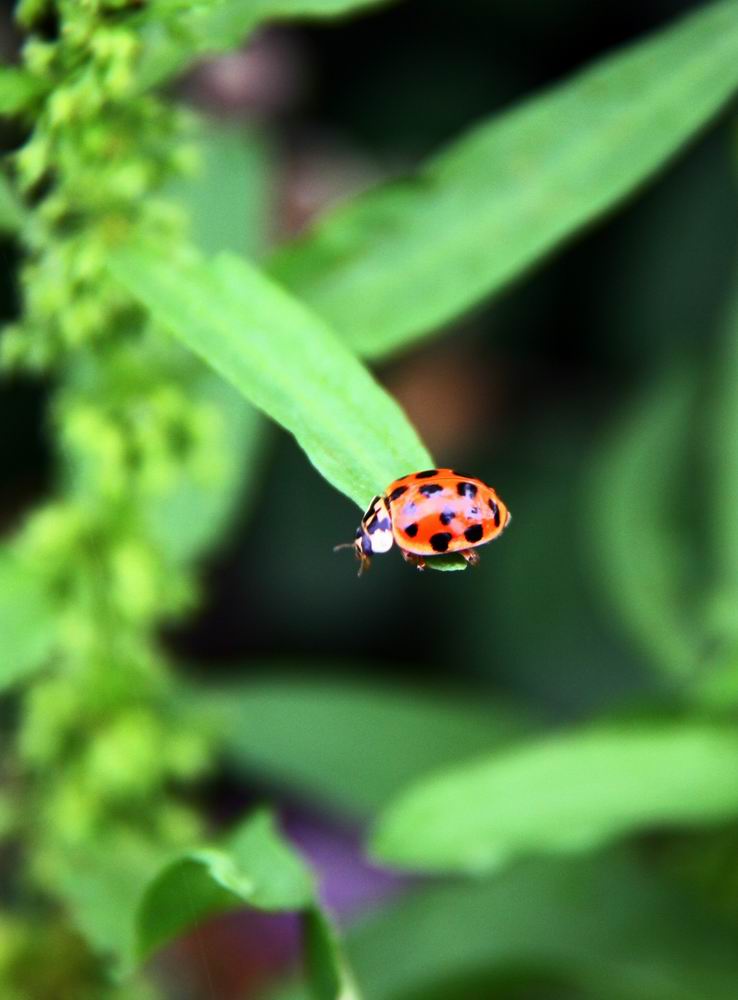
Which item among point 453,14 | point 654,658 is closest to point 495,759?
point 654,658

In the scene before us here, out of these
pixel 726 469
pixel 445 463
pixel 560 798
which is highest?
pixel 445 463

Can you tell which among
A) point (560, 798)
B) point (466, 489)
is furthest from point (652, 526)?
point (466, 489)

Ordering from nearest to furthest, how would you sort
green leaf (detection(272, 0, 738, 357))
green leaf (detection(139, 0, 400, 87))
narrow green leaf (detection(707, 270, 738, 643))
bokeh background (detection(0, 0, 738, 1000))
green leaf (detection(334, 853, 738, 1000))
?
green leaf (detection(139, 0, 400, 87))
green leaf (detection(272, 0, 738, 357))
green leaf (detection(334, 853, 738, 1000))
narrow green leaf (detection(707, 270, 738, 643))
bokeh background (detection(0, 0, 738, 1000))

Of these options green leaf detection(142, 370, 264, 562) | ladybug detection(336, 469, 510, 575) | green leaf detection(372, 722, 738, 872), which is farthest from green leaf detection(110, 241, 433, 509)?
green leaf detection(142, 370, 264, 562)

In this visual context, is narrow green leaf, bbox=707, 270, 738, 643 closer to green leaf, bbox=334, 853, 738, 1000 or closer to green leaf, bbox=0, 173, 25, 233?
green leaf, bbox=334, 853, 738, 1000

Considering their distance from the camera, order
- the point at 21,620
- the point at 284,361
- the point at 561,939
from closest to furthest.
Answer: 1. the point at 284,361
2. the point at 21,620
3. the point at 561,939

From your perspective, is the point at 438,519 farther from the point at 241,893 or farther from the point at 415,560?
the point at 241,893

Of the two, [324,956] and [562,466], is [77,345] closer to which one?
[324,956]

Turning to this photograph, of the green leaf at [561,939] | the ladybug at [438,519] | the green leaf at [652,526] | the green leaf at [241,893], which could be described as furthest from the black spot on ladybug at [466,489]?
the green leaf at [652,526]
